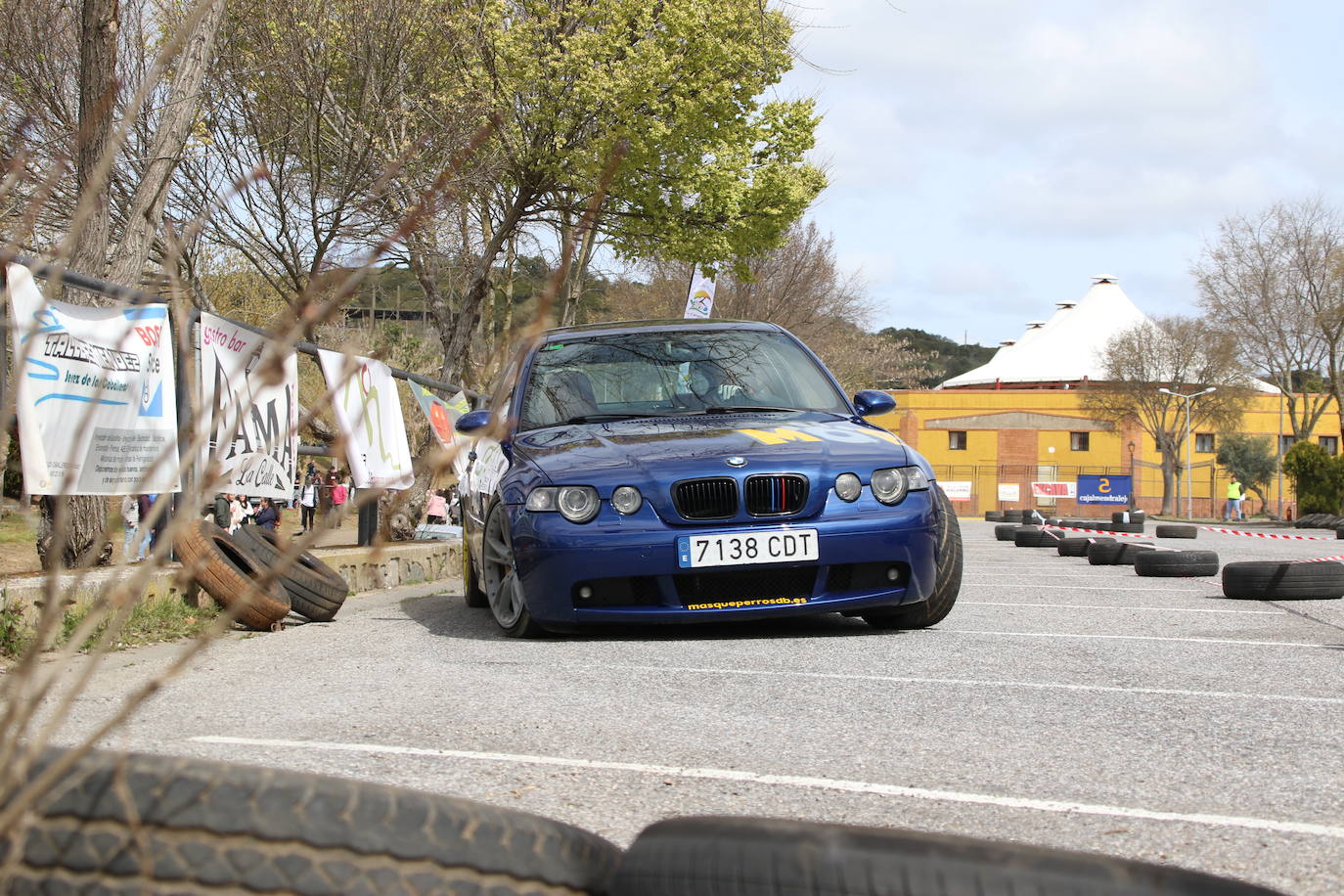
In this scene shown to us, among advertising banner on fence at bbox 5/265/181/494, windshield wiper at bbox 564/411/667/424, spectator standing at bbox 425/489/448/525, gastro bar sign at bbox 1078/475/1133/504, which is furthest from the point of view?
gastro bar sign at bbox 1078/475/1133/504

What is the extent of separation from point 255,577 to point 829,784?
4068mm

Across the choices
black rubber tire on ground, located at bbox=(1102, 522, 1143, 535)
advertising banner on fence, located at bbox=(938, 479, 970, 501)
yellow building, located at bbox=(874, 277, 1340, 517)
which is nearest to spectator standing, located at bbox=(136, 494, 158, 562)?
black rubber tire on ground, located at bbox=(1102, 522, 1143, 535)

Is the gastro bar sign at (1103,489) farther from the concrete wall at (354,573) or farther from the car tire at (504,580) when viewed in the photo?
the car tire at (504,580)

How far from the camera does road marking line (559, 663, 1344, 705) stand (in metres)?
4.07

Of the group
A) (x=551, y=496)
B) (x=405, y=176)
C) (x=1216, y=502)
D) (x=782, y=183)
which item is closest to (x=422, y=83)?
(x=405, y=176)

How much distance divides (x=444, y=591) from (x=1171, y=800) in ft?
23.6

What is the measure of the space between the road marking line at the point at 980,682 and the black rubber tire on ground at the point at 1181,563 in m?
6.86

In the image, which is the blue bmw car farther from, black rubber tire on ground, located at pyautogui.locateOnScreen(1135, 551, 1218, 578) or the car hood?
black rubber tire on ground, located at pyautogui.locateOnScreen(1135, 551, 1218, 578)

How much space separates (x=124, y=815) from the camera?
4.81 ft

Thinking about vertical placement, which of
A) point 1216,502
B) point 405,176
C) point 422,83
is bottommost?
point 1216,502

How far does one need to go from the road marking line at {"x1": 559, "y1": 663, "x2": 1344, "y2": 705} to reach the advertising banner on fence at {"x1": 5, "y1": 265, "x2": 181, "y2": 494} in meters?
1.90

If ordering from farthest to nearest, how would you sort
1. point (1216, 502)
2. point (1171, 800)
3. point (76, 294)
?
1. point (1216, 502)
2. point (76, 294)
3. point (1171, 800)

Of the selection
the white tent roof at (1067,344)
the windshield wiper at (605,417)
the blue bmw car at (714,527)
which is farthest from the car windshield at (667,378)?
the white tent roof at (1067,344)

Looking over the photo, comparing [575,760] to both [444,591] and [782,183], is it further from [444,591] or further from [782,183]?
[782,183]
